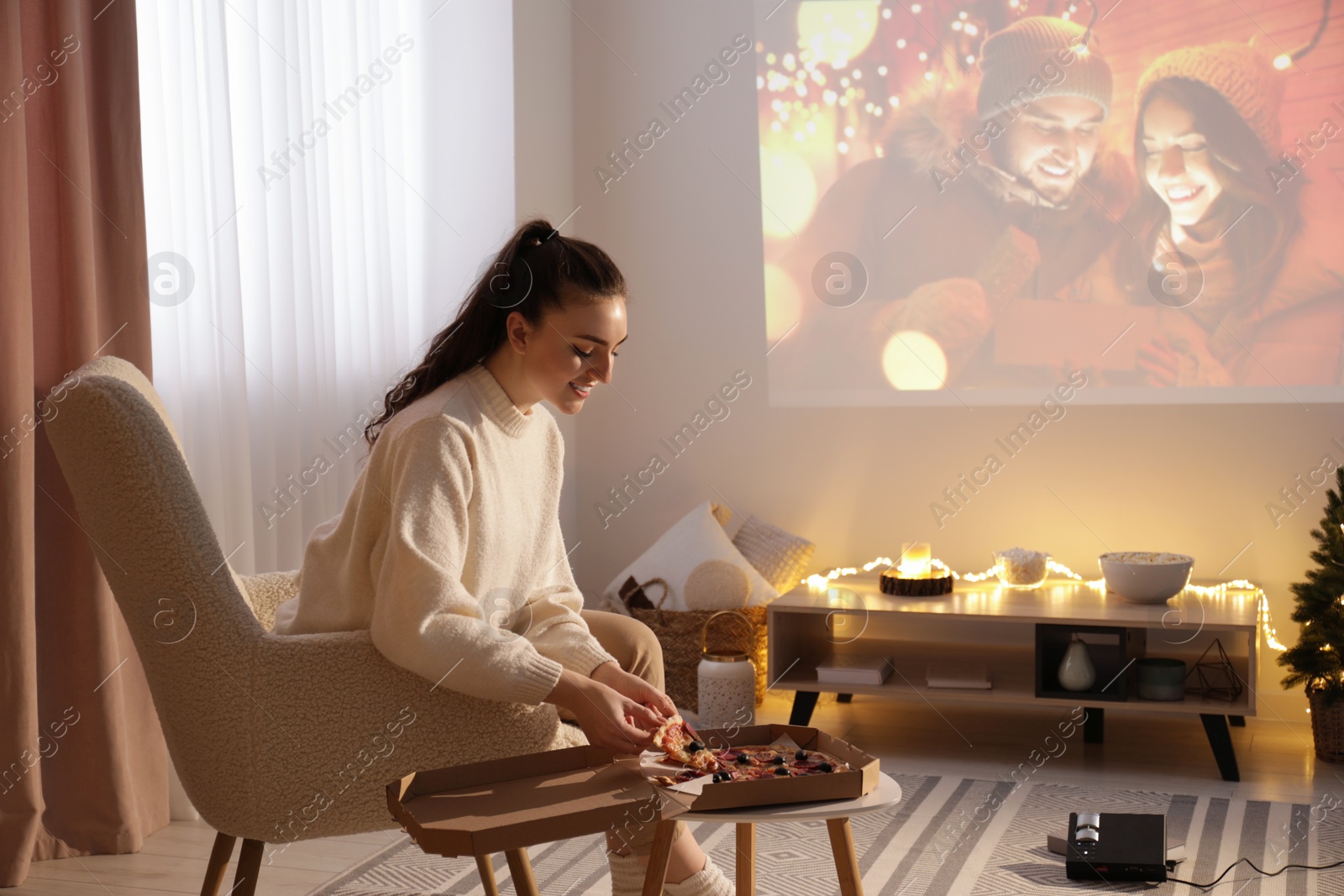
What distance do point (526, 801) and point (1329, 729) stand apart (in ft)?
7.33

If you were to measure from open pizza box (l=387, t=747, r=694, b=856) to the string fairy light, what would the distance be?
179 centimetres

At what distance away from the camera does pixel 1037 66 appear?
3.20 metres

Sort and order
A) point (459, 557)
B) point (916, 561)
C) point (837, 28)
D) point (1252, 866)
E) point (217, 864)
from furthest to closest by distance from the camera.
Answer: point (837, 28) → point (916, 561) → point (1252, 866) → point (217, 864) → point (459, 557)

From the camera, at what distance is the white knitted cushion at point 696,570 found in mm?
3092

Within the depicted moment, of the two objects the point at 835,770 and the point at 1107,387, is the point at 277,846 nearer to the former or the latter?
the point at 835,770

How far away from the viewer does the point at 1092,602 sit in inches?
110

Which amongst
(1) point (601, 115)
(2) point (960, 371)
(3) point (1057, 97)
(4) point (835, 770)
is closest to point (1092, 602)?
(2) point (960, 371)

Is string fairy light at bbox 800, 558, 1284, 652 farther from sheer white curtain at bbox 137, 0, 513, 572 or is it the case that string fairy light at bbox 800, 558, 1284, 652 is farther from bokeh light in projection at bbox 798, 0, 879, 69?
bokeh light in projection at bbox 798, 0, 879, 69

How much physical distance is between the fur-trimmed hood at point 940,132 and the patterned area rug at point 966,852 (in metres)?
1.60

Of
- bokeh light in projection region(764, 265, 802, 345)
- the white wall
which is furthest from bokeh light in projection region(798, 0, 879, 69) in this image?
bokeh light in projection region(764, 265, 802, 345)

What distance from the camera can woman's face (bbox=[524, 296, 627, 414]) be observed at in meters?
1.54

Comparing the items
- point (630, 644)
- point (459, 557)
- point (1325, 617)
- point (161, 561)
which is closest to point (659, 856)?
point (459, 557)

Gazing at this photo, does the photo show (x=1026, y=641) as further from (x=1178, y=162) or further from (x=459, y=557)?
(x=459, y=557)

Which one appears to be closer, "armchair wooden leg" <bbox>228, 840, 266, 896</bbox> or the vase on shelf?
"armchair wooden leg" <bbox>228, 840, 266, 896</bbox>
